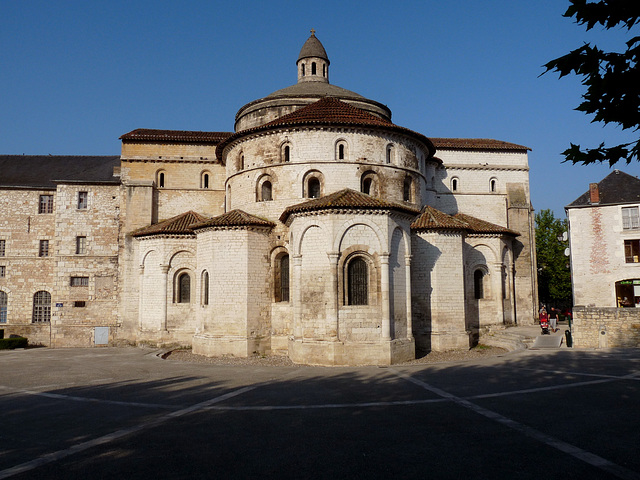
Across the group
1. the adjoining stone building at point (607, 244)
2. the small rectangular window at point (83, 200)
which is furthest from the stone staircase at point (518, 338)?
the small rectangular window at point (83, 200)

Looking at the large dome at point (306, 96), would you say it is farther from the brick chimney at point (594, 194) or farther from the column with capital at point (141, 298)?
the brick chimney at point (594, 194)

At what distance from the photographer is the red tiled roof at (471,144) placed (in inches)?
1336

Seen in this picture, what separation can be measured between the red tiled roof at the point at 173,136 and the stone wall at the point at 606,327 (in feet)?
76.1

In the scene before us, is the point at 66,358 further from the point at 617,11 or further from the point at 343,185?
the point at 617,11

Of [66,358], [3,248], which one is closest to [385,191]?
[66,358]

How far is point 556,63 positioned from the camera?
18.7 ft

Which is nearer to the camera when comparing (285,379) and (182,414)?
(182,414)

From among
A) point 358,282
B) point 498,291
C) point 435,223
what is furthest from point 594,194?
point 358,282

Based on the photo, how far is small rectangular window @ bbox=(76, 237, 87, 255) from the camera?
31.3 metres

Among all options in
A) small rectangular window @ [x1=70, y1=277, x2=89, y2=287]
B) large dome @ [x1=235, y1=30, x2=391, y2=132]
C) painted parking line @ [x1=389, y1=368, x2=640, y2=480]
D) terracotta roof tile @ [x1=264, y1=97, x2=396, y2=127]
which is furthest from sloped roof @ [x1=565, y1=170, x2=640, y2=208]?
small rectangular window @ [x1=70, y1=277, x2=89, y2=287]

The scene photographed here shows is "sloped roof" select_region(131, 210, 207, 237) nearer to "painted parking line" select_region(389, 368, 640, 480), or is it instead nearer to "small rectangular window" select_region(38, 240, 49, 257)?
"small rectangular window" select_region(38, 240, 49, 257)

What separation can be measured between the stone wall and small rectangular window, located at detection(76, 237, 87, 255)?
1119 inches

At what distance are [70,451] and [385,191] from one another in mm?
18954

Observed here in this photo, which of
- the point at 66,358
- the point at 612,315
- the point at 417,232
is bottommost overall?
the point at 66,358
